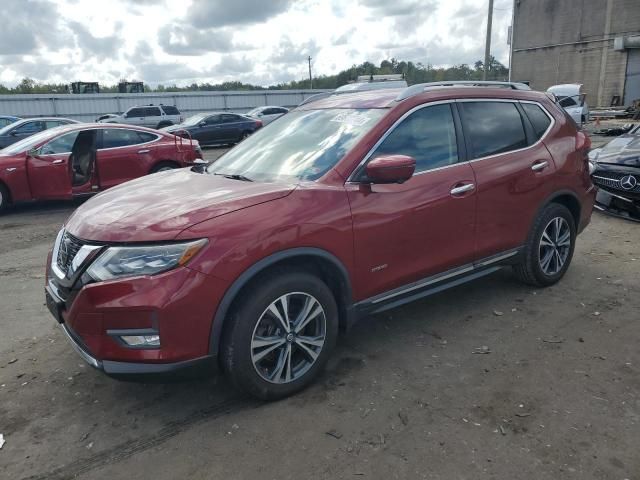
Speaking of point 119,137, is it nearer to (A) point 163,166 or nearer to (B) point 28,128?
(A) point 163,166

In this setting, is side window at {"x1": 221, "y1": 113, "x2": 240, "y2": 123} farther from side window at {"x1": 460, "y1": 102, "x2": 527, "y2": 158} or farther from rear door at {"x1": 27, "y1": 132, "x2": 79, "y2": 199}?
side window at {"x1": 460, "y1": 102, "x2": 527, "y2": 158}

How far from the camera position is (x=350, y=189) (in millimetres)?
3299

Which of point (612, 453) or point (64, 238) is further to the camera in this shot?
point (64, 238)

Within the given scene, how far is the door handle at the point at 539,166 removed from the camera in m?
4.39

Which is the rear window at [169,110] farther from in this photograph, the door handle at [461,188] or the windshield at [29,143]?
the door handle at [461,188]

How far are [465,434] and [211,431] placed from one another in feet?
4.59

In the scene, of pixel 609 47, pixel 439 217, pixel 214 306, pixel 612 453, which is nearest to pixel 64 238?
pixel 214 306

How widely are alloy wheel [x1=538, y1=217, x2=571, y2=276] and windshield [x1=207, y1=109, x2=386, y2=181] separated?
6.92 ft

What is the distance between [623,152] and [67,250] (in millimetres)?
7386

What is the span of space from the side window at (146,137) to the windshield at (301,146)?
599 cm

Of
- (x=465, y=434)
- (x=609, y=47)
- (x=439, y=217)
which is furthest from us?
(x=609, y=47)

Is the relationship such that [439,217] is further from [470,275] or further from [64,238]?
[64,238]

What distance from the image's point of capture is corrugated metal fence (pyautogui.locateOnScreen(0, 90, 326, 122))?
28297mm

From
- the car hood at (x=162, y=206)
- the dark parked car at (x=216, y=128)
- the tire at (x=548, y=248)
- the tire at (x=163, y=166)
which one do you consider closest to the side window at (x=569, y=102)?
the dark parked car at (x=216, y=128)
